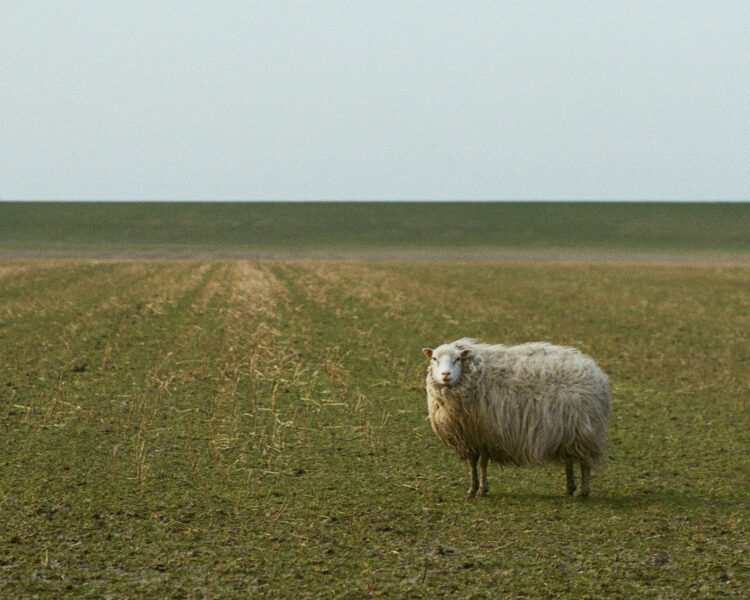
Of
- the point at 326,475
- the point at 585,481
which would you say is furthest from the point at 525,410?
the point at 326,475

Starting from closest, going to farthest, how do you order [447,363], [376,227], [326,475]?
[447,363] < [326,475] < [376,227]

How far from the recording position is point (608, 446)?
1149 cm

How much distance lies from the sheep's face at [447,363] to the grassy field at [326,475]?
1.14 meters

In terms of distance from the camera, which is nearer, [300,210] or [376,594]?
[376,594]

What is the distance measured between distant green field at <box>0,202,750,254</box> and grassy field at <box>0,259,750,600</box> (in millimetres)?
68748

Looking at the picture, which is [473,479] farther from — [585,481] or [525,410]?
[585,481]

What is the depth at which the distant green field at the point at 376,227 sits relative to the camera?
96.4 meters

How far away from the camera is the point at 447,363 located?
9086 mm

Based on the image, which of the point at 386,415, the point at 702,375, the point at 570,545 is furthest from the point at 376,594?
the point at 702,375

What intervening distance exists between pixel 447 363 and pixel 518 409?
84 cm

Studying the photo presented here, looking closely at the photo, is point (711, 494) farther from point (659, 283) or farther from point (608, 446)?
point (659, 283)

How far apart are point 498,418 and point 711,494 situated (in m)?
2.22

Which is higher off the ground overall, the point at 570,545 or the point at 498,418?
the point at 498,418

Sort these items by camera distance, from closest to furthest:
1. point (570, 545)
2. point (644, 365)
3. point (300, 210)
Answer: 1. point (570, 545)
2. point (644, 365)
3. point (300, 210)
